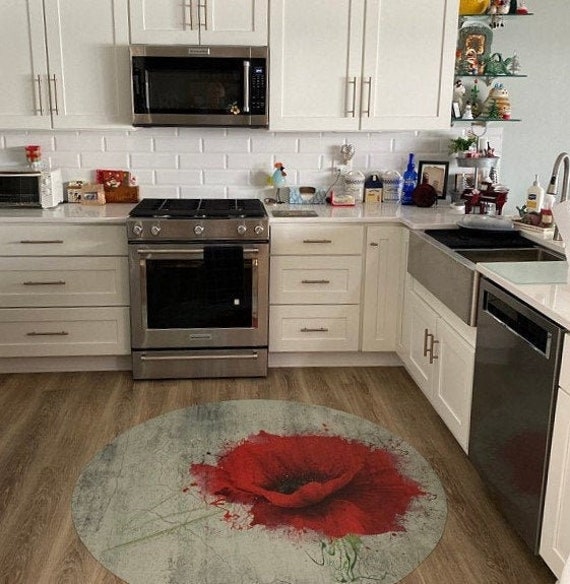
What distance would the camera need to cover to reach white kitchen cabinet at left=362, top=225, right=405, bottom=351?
12.8 feet

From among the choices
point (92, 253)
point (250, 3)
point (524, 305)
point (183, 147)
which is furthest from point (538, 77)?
point (92, 253)

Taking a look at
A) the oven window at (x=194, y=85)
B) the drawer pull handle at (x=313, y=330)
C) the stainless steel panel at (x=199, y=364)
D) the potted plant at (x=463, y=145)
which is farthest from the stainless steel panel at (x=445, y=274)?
the oven window at (x=194, y=85)

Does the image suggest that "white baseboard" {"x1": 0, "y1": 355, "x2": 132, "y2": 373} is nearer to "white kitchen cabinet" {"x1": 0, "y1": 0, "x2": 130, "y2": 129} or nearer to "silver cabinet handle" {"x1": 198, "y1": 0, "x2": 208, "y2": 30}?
"white kitchen cabinet" {"x1": 0, "y1": 0, "x2": 130, "y2": 129}

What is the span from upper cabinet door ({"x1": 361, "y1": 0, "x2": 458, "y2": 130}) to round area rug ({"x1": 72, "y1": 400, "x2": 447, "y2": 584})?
1.70 m

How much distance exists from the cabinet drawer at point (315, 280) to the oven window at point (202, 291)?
0.19 m

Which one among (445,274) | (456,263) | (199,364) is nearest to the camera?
(456,263)

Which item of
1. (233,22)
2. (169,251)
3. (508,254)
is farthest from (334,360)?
(233,22)

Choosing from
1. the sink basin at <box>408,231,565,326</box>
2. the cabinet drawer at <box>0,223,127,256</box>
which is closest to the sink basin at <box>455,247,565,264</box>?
the sink basin at <box>408,231,565,326</box>

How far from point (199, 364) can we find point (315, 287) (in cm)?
76

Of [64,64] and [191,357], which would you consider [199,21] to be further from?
[191,357]

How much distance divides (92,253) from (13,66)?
1.06 meters

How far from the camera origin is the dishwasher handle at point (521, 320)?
219 cm

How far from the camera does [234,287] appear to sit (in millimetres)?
3793

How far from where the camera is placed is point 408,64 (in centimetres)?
390
